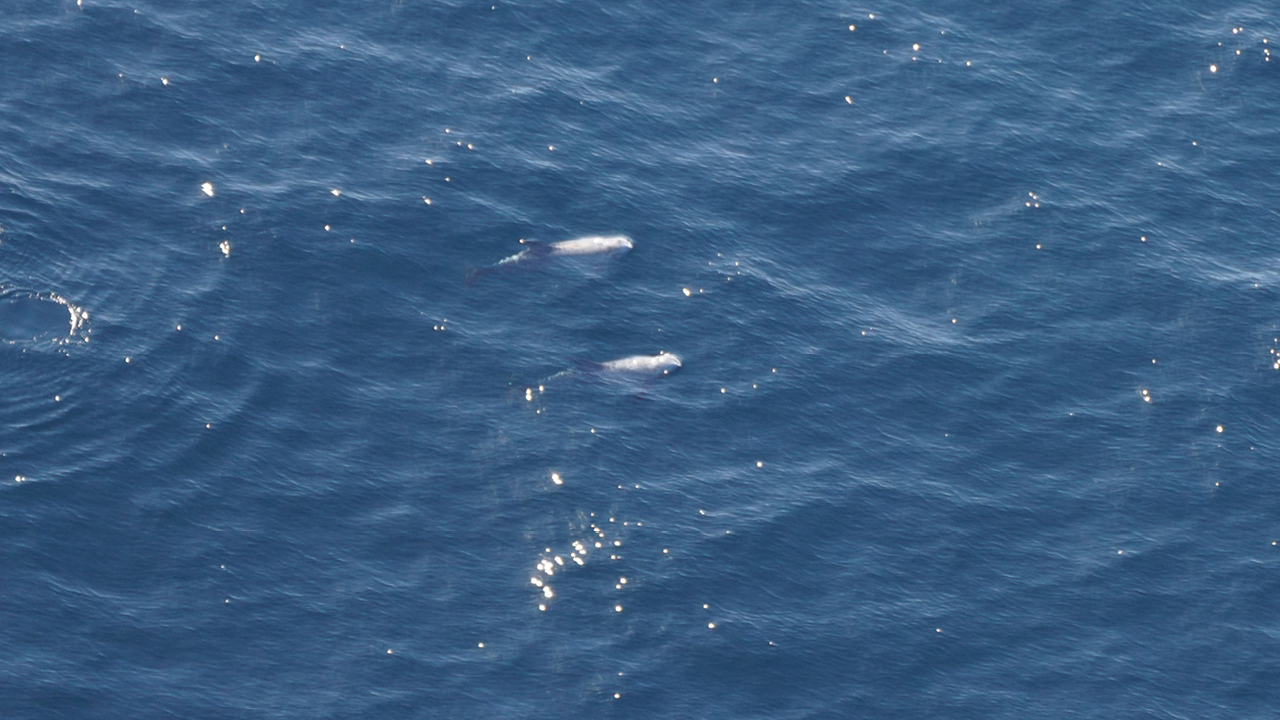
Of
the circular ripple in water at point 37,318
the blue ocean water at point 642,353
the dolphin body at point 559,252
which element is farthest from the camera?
the dolphin body at point 559,252

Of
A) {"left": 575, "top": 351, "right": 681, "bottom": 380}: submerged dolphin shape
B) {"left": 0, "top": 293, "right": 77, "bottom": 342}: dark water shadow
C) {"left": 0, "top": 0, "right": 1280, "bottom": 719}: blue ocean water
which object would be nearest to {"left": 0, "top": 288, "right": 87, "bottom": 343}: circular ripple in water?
{"left": 0, "top": 293, "right": 77, "bottom": 342}: dark water shadow

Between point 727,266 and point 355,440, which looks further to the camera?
point 727,266

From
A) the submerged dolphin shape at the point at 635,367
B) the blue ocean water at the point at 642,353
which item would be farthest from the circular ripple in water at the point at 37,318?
the submerged dolphin shape at the point at 635,367

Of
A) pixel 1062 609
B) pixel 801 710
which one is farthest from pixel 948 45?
pixel 801 710

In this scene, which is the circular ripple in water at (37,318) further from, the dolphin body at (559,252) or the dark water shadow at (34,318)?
the dolphin body at (559,252)

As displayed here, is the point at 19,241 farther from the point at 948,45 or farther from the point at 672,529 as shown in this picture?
the point at 948,45

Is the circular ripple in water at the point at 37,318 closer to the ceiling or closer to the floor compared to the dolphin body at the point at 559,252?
closer to the floor
